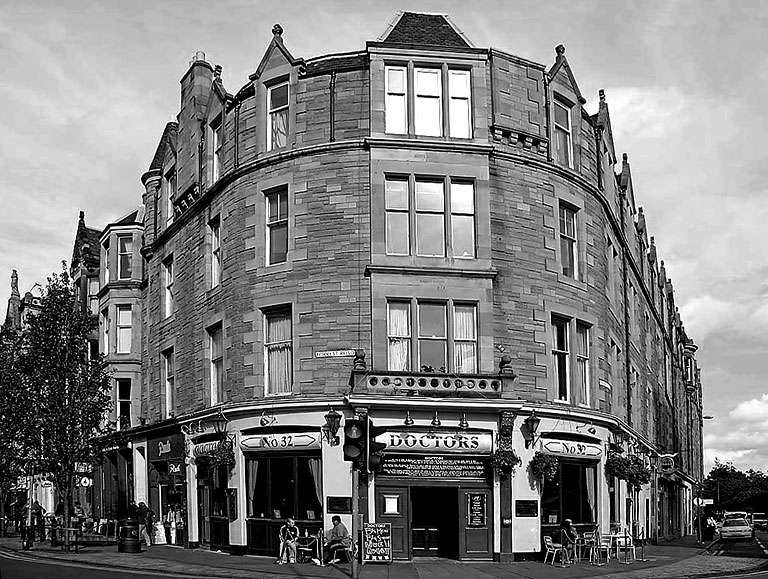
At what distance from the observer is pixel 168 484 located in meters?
39.7

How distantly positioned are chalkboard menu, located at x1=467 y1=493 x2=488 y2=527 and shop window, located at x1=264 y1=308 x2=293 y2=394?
6.33 meters

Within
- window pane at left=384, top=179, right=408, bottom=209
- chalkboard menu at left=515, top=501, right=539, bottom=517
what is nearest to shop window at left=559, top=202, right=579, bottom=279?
window pane at left=384, top=179, right=408, bottom=209

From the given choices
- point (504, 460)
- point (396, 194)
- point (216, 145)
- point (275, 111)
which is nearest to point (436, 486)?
point (504, 460)

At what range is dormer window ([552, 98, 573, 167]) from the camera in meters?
33.8

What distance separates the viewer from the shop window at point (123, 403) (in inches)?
1870

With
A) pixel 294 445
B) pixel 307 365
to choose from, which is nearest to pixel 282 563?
pixel 294 445

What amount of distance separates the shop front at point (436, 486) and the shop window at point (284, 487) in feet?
6.30

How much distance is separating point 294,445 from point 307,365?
93.5 inches

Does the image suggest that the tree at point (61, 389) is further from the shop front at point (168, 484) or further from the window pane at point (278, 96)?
the window pane at point (278, 96)

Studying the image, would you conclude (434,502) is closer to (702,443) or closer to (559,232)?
(559,232)

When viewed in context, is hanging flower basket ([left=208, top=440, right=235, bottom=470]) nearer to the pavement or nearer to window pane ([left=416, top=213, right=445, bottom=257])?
the pavement

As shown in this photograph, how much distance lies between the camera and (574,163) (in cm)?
3466

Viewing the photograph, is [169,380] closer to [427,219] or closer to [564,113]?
[427,219]

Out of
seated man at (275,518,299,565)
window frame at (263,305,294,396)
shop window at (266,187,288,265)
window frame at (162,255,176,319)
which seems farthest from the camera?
window frame at (162,255,176,319)
